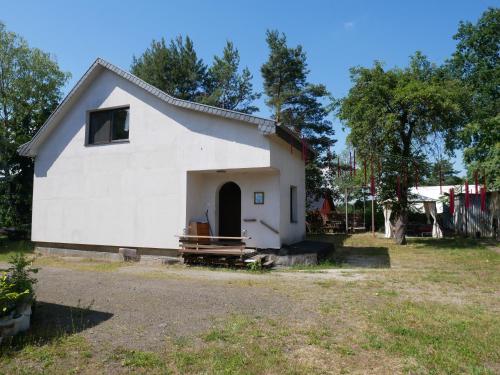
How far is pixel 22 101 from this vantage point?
25.0 metres

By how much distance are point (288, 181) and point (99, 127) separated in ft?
23.1

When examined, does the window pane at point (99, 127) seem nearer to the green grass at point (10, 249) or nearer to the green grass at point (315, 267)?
the green grass at point (10, 249)

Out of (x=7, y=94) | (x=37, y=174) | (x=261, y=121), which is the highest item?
(x=7, y=94)

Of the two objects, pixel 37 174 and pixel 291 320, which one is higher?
pixel 37 174

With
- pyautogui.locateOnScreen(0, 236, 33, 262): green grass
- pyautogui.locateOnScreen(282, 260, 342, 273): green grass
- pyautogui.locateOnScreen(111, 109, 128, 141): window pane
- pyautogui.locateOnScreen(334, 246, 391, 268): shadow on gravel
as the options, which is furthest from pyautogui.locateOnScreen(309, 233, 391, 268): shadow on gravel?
pyautogui.locateOnScreen(0, 236, 33, 262): green grass

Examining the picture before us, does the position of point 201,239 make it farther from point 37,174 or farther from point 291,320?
point 37,174

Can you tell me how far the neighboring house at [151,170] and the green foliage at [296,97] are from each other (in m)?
13.9

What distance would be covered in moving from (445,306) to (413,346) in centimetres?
229

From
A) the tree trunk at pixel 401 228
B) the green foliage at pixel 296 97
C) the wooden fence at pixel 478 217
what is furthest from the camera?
the green foliage at pixel 296 97

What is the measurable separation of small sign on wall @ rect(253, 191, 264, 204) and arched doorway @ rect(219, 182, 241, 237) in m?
0.85

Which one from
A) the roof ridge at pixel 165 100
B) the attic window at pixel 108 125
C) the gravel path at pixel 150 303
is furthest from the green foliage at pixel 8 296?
the attic window at pixel 108 125

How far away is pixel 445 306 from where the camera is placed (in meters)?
6.21

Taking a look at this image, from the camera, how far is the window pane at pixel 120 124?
12688mm

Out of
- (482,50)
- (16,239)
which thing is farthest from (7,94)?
(482,50)
